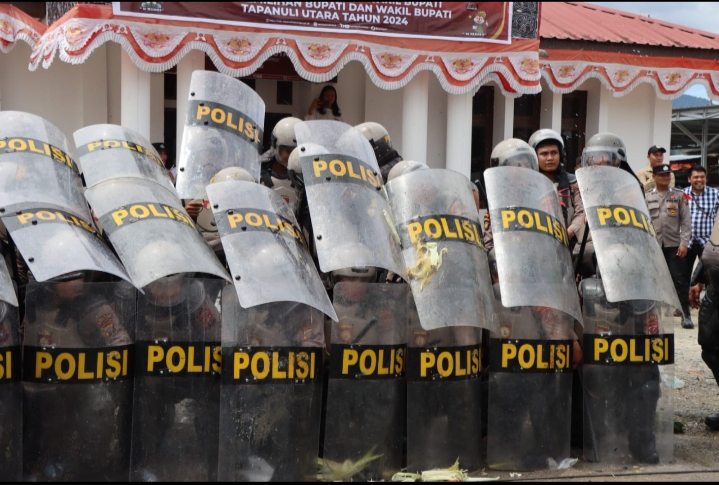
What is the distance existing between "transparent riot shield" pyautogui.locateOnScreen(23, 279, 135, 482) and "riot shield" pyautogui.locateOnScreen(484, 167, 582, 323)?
6.42 feet

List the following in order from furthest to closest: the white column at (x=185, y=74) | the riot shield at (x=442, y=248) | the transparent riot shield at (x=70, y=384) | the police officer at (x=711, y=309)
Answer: the white column at (x=185, y=74), the police officer at (x=711, y=309), the riot shield at (x=442, y=248), the transparent riot shield at (x=70, y=384)

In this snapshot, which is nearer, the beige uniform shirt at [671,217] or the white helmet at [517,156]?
the white helmet at [517,156]

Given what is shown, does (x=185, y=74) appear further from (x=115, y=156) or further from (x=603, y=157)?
(x=603, y=157)

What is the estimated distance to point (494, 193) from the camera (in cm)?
508

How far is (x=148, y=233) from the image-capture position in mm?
4590

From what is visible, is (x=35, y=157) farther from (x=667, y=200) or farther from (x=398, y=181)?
(x=667, y=200)

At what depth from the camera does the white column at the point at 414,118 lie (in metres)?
11.9

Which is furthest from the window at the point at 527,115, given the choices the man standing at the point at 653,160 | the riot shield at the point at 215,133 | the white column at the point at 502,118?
the riot shield at the point at 215,133

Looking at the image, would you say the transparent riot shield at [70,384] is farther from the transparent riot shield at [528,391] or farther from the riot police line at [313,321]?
the transparent riot shield at [528,391]

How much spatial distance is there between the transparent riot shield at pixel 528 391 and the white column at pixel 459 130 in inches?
284

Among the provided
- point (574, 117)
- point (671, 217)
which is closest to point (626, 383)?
point (671, 217)

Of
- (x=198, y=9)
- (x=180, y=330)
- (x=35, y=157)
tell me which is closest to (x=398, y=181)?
(x=180, y=330)

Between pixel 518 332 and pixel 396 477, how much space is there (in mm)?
992

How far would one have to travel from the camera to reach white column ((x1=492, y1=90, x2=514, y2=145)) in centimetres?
1380
